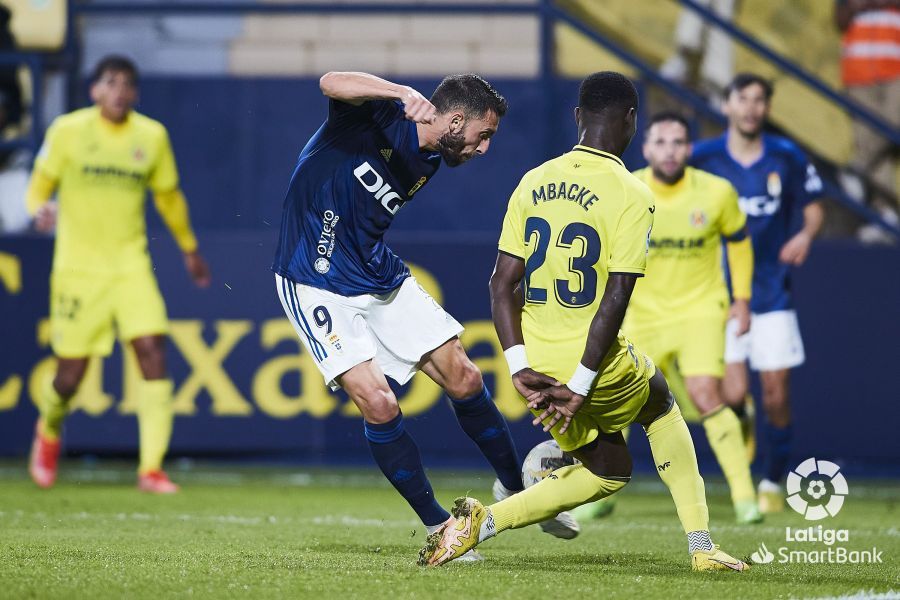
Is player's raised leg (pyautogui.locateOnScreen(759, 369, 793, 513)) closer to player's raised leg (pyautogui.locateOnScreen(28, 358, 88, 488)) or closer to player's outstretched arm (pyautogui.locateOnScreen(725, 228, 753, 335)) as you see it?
player's outstretched arm (pyautogui.locateOnScreen(725, 228, 753, 335))

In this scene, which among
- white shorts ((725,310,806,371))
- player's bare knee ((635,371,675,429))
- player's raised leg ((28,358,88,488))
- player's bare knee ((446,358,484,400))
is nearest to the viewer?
player's bare knee ((635,371,675,429))

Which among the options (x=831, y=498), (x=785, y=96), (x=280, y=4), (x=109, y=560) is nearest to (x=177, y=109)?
(x=280, y=4)

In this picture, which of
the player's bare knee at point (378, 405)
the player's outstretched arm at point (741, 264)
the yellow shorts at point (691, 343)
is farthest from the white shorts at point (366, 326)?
the player's outstretched arm at point (741, 264)

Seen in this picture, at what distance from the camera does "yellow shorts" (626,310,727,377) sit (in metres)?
7.90

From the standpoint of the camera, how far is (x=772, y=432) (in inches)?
351

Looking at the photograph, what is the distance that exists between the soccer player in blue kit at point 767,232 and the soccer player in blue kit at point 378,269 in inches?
127

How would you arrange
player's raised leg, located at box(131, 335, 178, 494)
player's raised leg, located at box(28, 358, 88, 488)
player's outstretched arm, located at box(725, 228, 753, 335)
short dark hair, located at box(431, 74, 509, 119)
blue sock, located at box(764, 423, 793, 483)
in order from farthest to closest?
player's raised leg, located at box(28, 358, 88, 488), player's raised leg, located at box(131, 335, 178, 494), blue sock, located at box(764, 423, 793, 483), player's outstretched arm, located at box(725, 228, 753, 335), short dark hair, located at box(431, 74, 509, 119)

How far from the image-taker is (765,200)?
8938 millimetres

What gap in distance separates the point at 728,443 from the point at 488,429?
2.24m

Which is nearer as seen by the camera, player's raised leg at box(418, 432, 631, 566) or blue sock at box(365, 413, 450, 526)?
player's raised leg at box(418, 432, 631, 566)

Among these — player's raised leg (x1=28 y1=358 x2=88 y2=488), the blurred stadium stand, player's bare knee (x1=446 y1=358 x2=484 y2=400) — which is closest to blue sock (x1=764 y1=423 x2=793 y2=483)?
the blurred stadium stand

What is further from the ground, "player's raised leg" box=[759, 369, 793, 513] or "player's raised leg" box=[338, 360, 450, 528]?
"player's raised leg" box=[338, 360, 450, 528]

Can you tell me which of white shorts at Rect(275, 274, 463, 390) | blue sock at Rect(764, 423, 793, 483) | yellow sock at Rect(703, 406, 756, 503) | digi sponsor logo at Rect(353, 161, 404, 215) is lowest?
blue sock at Rect(764, 423, 793, 483)

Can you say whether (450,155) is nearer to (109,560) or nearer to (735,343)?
(109,560)
